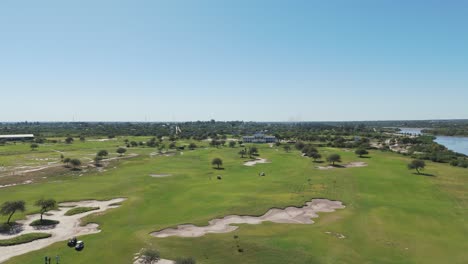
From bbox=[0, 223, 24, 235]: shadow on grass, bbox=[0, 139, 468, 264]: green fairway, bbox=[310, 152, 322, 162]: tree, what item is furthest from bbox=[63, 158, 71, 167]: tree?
bbox=[310, 152, 322, 162]: tree

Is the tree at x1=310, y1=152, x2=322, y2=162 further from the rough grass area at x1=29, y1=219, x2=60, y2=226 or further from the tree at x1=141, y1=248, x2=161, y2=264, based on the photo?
the tree at x1=141, y1=248, x2=161, y2=264

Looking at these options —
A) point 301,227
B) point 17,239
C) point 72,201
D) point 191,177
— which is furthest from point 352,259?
point 191,177

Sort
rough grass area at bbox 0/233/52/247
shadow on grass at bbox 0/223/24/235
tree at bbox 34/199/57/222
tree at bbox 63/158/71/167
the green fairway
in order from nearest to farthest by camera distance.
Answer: the green fairway
rough grass area at bbox 0/233/52/247
shadow on grass at bbox 0/223/24/235
tree at bbox 34/199/57/222
tree at bbox 63/158/71/167

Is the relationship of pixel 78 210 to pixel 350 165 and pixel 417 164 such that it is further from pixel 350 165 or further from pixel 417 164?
pixel 417 164

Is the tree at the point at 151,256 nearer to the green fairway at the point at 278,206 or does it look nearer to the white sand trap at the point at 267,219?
the green fairway at the point at 278,206

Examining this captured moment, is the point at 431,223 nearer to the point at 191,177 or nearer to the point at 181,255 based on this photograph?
the point at 181,255

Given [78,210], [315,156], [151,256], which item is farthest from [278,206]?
[315,156]
